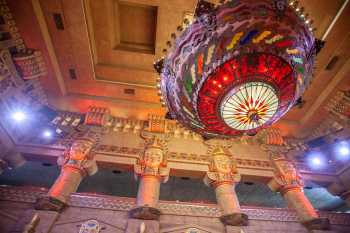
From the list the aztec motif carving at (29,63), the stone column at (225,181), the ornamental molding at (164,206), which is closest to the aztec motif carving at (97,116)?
the aztec motif carving at (29,63)

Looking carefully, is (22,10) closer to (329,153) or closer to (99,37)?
(99,37)

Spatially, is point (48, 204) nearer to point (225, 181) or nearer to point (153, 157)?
point (153, 157)

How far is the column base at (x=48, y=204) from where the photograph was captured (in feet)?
15.3

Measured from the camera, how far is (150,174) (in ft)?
19.2

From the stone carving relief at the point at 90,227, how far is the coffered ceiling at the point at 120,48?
4.08 m

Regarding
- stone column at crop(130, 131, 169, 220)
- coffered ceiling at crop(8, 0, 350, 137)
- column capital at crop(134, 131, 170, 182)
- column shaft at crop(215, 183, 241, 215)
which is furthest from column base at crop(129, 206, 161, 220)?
coffered ceiling at crop(8, 0, 350, 137)

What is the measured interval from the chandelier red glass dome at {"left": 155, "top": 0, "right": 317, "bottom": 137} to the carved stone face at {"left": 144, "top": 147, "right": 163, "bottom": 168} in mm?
3405

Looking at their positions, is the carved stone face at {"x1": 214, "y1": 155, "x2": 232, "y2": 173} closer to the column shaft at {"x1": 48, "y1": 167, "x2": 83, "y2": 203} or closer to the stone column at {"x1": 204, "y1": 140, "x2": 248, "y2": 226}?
the stone column at {"x1": 204, "y1": 140, "x2": 248, "y2": 226}

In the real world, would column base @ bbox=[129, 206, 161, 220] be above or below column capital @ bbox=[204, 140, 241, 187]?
below

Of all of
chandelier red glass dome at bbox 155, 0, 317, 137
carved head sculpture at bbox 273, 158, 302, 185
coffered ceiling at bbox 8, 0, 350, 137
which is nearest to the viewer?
chandelier red glass dome at bbox 155, 0, 317, 137

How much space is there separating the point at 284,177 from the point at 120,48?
632 cm

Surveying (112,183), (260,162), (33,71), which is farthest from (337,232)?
(33,71)

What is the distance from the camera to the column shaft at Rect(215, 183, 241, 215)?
17.7 ft

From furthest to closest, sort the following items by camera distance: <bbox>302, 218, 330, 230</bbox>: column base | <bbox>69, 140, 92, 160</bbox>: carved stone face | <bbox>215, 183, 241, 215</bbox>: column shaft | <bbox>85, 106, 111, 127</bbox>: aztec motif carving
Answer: <bbox>85, 106, 111, 127</bbox>: aztec motif carving → <bbox>69, 140, 92, 160</bbox>: carved stone face → <bbox>215, 183, 241, 215</bbox>: column shaft → <bbox>302, 218, 330, 230</bbox>: column base
